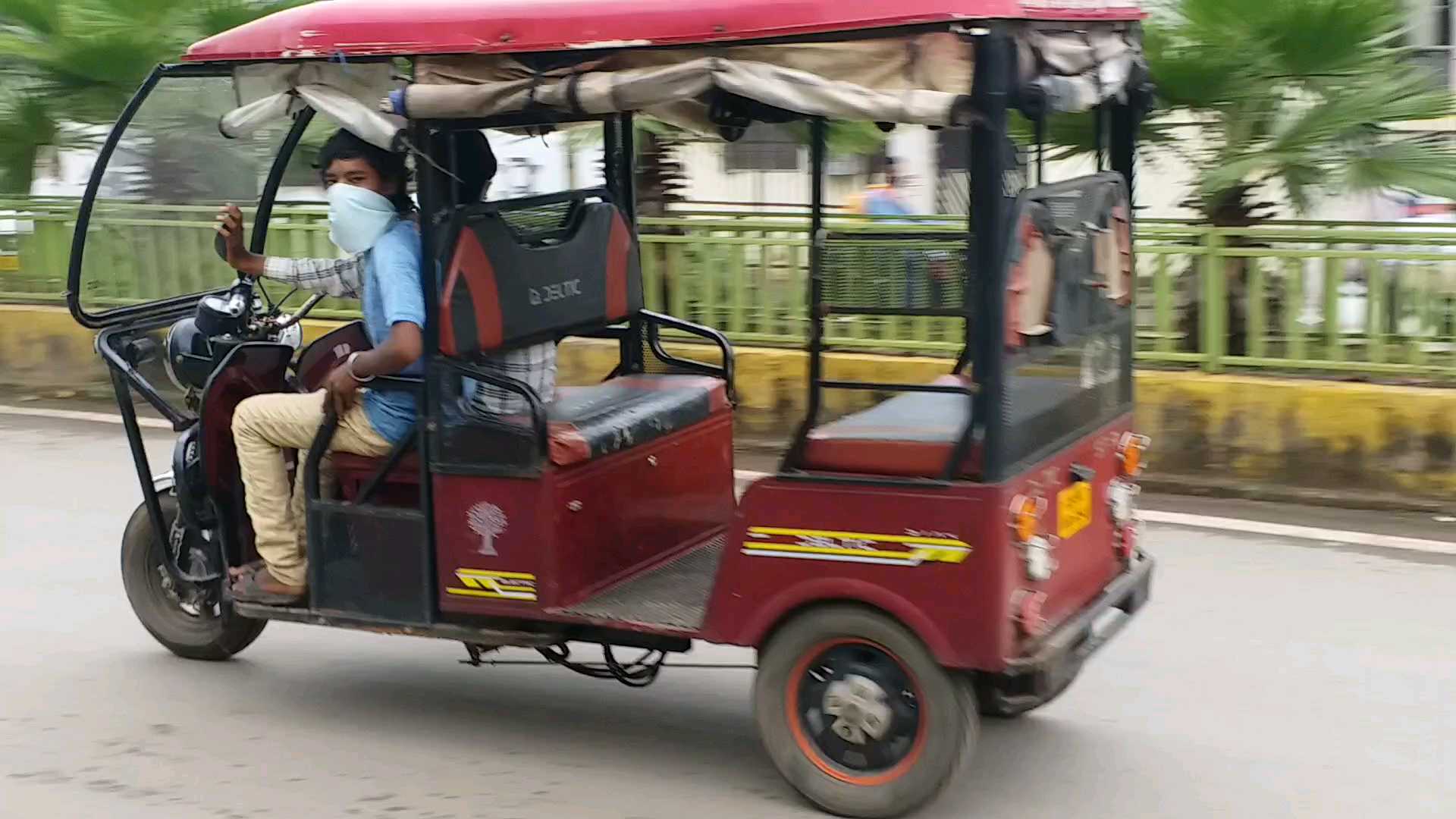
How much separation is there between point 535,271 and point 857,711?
1.63 meters

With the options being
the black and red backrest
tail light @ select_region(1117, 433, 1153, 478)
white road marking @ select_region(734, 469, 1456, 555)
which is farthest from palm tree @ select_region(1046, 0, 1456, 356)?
the black and red backrest

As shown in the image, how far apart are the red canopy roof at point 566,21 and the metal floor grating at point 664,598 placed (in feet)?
4.58

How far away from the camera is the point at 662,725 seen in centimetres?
523

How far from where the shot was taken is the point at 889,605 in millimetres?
4242

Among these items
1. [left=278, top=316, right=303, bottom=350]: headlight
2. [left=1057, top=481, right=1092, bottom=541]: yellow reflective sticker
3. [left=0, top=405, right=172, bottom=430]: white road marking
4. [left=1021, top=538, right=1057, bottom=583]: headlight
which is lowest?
[left=0, top=405, right=172, bottom=430]: white road marking

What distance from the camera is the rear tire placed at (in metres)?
5.77

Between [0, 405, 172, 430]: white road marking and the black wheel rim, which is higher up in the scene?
[0, 405, 172, 430]: white road marking

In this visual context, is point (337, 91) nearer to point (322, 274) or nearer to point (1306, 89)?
point (322, 274)

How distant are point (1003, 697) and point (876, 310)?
1061 mm

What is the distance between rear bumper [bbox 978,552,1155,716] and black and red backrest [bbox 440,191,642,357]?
5.47ft

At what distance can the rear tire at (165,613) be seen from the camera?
18.9 feet

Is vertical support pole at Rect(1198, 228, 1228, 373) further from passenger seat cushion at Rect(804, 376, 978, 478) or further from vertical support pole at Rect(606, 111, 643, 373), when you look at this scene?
passenger seat cushion at Rect(804, 376, 978, 478)

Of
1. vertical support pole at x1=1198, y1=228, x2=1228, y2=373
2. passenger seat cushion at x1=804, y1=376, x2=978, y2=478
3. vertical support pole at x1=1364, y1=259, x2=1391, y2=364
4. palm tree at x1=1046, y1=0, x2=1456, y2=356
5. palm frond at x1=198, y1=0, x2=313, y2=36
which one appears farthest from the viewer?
palm frond at x1=198, y1=0, x2=313, y2=36

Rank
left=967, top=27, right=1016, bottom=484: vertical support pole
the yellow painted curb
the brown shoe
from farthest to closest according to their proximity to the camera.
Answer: the yellow painted curb
the brown shoe
left=967, top=27, right=1016, bottom=484: vertical support pole
